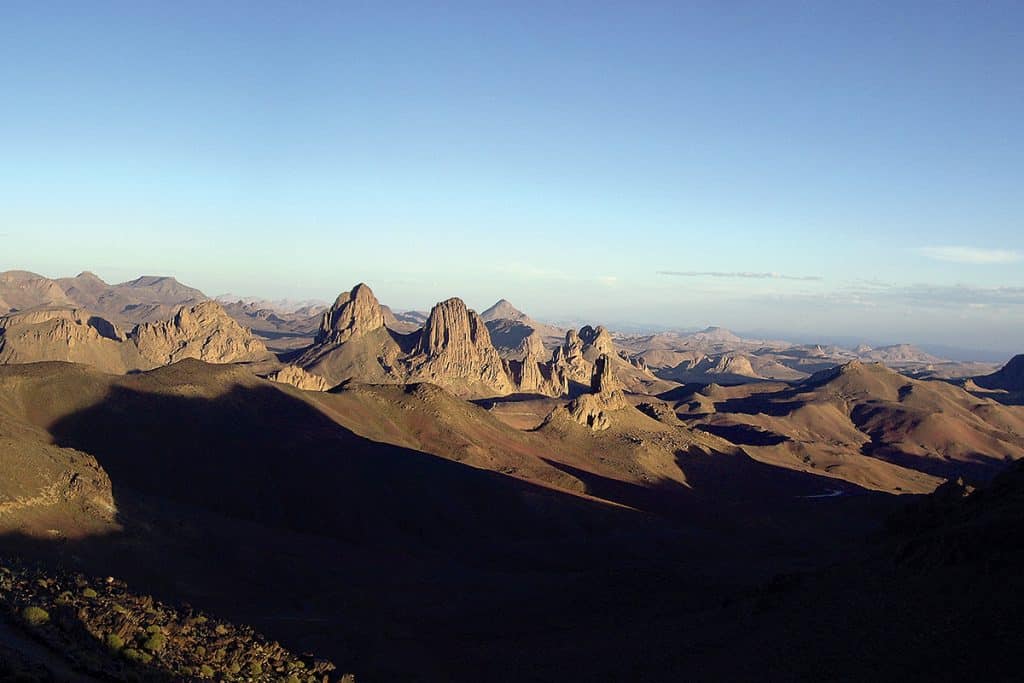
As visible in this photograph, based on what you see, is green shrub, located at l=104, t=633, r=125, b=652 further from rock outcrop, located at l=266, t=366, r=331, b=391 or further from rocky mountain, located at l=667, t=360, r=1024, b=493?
rock outcrop, located at l=266, t=366, r=331, b=391

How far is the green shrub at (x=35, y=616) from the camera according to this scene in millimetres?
26562

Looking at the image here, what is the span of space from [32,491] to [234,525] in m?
12.8

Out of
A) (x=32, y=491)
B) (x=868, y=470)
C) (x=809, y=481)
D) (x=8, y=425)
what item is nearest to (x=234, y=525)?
(x=32, y=491)

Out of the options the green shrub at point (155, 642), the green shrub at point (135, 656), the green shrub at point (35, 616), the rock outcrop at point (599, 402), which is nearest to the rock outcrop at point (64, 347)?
the rock outcrop at point (599, 402)

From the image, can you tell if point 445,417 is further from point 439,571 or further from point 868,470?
point 868,470

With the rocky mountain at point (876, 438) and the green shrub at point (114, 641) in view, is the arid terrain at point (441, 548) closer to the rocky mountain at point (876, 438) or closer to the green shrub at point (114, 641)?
the green shrub at point (114, 641)

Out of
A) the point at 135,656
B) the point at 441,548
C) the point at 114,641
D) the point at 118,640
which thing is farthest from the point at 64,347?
the point at 135,656

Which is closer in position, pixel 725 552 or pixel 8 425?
pixel 8 425

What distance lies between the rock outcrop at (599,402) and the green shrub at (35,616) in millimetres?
94489

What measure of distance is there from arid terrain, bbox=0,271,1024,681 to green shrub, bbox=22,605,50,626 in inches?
3.9

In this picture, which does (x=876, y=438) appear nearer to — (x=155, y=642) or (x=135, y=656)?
(x=155, y=642)

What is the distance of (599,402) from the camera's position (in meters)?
124

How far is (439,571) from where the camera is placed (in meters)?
56.3

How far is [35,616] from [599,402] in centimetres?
10171
